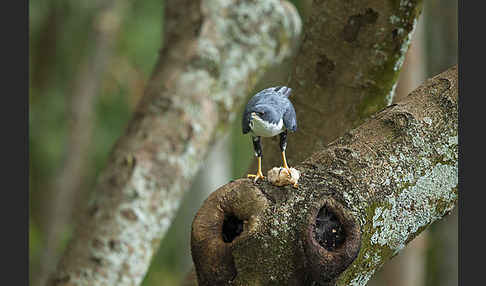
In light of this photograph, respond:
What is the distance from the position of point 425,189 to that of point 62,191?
5.42m

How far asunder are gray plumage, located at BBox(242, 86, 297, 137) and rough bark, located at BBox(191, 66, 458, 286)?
0.43ft

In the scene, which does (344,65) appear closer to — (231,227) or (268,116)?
(268,116)

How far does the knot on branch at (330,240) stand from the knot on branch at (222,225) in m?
0.14

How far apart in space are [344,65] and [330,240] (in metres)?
0.98

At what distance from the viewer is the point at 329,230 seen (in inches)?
56.1

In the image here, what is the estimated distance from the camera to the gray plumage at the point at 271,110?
60.1 inches

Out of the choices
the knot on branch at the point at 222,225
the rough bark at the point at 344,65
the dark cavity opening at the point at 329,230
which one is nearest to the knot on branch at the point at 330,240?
the dark cavity opening at the point at 329,230

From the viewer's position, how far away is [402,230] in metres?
1.56

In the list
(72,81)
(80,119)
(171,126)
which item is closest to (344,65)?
(171,126)

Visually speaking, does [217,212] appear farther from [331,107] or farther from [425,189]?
[331,107]

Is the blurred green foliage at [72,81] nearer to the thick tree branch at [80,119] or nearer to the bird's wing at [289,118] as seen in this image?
the thick tree branch at [80,119]

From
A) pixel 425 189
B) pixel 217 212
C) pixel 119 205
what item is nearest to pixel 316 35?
pixel 425 189

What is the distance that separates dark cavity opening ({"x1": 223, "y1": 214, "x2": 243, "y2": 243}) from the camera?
1504 mm

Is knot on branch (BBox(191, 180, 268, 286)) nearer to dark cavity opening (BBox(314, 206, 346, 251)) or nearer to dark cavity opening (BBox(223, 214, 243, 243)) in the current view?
Result: dark cavity opening (BBox(223, 214, 243, 243))
